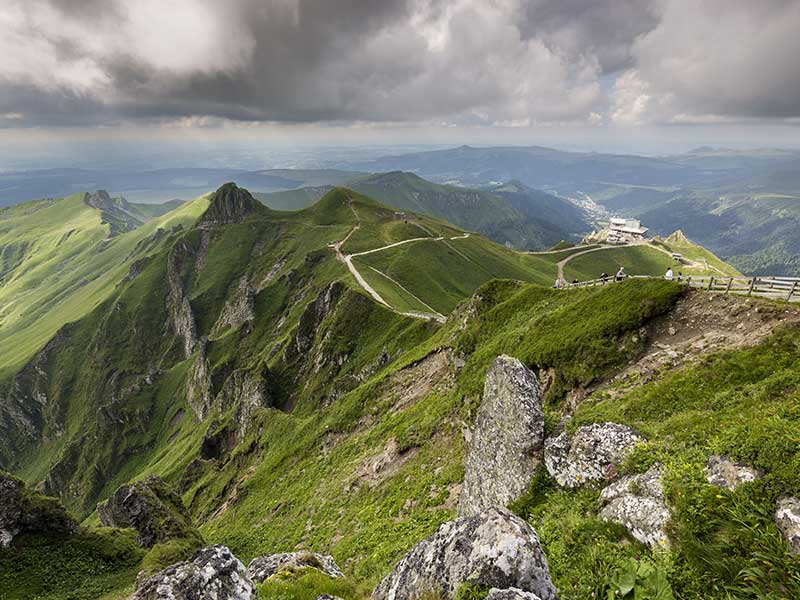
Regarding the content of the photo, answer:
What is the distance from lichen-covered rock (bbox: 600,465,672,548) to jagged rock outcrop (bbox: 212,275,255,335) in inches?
5455

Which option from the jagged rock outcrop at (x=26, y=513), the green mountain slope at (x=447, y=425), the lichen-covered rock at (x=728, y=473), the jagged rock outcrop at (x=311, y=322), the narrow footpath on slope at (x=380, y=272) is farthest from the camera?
the jagged rock outcrop at (x=311, y=322)

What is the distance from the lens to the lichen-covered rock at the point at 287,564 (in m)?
18.2

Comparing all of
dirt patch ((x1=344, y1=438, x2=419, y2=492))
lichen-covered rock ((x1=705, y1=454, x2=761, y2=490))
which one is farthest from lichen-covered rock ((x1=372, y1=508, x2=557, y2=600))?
dirt patch ((x1=344, y1=438, x2=419, y2=492))

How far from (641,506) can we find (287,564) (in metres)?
15.5

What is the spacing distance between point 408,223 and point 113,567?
158408mm

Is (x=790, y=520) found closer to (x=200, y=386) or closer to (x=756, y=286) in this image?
(x=756, y=286)

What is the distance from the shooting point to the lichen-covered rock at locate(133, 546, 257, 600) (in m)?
12.8

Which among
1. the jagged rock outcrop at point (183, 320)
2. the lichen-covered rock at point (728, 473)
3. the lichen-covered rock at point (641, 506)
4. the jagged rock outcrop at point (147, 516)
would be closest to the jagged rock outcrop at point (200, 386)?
the jagged rock outcrop at point (183, 320)

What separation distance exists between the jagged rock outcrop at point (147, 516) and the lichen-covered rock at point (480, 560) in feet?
126

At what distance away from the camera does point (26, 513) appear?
3288cm

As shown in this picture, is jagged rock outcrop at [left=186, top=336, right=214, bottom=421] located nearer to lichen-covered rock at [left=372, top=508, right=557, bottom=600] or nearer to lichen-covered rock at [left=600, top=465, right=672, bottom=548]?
lichen-covered rock at [left=372, top=508, right=557, bottom=600]

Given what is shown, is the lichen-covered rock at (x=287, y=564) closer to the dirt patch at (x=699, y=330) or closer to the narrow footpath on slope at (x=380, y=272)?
the dirt patch at (x=699, y=330)

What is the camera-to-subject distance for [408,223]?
17700cm

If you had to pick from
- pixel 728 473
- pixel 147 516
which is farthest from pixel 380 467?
pixel 728 473
